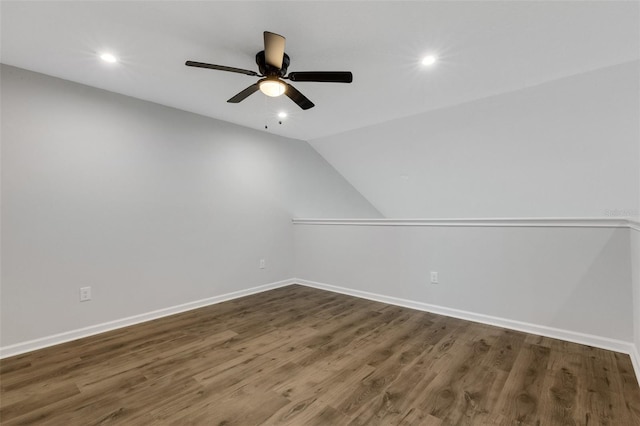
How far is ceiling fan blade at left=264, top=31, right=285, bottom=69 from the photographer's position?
5.34ft

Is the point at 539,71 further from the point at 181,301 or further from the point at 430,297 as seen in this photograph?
the point at 181,301

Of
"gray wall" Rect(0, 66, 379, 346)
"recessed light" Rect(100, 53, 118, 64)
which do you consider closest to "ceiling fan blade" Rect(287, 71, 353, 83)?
"recessed light" Rect(100, 53, 118, 64)

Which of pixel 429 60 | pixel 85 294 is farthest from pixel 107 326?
pixel 429 60

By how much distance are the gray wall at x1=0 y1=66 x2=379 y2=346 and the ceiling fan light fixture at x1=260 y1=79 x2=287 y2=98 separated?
5.43 feet

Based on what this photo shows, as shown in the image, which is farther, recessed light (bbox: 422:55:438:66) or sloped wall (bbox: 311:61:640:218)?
sloped wall (bbox: 311:61:640:218)

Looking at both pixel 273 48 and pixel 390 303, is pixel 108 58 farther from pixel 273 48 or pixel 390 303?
pixel 390 303

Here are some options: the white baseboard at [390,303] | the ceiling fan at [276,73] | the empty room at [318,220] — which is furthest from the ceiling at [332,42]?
the white baseboard at [390,303]

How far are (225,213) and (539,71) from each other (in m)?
3.50

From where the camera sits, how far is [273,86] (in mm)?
2076

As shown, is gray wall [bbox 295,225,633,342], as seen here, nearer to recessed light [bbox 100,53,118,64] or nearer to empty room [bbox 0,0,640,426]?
empty room [bbox 0,0,640,426]

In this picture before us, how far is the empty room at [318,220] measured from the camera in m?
1.72

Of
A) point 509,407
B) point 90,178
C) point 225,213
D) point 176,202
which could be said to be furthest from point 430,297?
point 90,178

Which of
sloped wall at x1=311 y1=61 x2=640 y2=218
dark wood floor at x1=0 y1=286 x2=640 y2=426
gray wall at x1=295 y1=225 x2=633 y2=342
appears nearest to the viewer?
dark wood floor at x1=0 y1=286 x2=640 y2=426

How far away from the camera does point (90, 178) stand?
264cm
